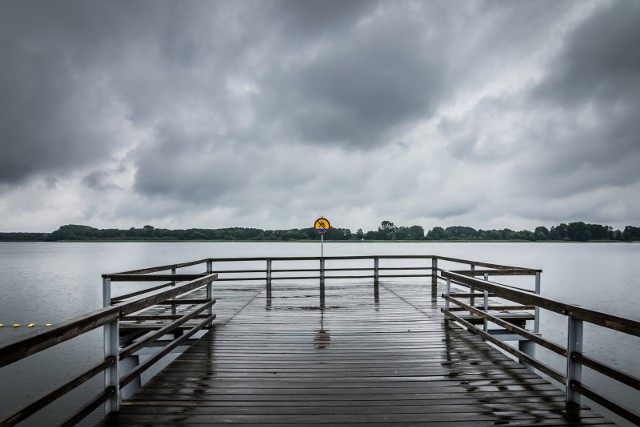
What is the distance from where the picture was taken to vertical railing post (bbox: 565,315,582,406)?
3100 mm

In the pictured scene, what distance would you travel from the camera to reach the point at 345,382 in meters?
3.91

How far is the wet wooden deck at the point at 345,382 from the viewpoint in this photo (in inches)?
125

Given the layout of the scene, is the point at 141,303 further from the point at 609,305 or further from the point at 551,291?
the point at 551,291

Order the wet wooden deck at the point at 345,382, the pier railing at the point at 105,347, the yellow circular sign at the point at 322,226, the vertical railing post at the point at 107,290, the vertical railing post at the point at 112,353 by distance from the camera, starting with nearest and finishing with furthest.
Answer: the pier railing at the point at 105,347, the vertical railing post at the point at 112,353, the wet wooden deck at the point at 345,382, the vertical railing post at the point at 107,290, the yellow circular sign at the point at 322,226

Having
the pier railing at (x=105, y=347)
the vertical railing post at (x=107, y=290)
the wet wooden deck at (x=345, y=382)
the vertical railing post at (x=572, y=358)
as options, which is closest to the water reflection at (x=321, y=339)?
the wet wooden deck at (x=345, y=382)

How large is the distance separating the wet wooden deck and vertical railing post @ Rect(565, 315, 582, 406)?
13 centimetres

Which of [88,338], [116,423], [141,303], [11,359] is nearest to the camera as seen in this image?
[11,359]

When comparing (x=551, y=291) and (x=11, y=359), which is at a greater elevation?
(x=11, y=359)

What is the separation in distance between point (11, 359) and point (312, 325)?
501cm

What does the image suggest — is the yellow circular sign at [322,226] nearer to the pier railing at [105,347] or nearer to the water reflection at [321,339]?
the water reflection at [321,339]

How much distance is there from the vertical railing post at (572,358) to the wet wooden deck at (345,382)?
0.41ft

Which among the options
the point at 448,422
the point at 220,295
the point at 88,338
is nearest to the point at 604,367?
the point at 448,422

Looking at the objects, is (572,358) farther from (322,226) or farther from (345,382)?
(322,226)

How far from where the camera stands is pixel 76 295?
23.1m
